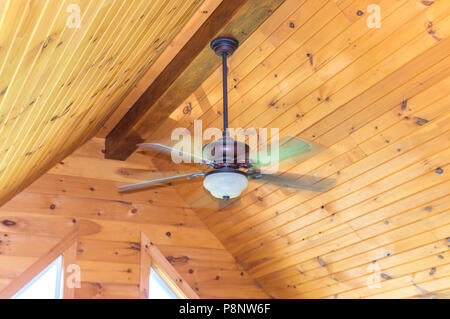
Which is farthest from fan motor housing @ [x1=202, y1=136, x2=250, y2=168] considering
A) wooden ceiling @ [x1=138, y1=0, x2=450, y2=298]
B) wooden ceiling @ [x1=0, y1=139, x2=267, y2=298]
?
wooden ceiling @ [x1=0, y1=139, x2=267, y2=298]

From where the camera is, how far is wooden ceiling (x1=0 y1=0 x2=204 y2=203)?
64.7 inches

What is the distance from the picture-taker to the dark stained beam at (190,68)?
120 inches

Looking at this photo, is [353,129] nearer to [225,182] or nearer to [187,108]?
[225,182]

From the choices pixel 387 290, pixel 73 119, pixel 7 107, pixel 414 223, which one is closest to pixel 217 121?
pixel 73 119

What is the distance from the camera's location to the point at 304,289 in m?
5.03

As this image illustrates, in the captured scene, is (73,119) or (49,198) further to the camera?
(49,198)

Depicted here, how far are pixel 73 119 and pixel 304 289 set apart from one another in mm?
2625

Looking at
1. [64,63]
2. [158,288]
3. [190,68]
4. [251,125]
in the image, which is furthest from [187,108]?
[64,63]

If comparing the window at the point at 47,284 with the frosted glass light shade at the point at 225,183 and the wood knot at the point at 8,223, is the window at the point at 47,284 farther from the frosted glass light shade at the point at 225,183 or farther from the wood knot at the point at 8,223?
the frosted glass light shade at the point at 225,183

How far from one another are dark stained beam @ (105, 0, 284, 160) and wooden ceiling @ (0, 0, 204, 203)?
130mm

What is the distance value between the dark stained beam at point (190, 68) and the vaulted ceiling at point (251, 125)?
0.04ft

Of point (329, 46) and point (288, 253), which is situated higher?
point (329, 46)

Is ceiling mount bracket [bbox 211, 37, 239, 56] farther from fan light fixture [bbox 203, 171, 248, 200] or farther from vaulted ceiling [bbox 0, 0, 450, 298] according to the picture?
fan light fixture [bbox 203, 171, 248, 200]

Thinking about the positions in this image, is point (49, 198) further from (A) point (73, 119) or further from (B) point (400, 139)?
(B) point (400, 139)
